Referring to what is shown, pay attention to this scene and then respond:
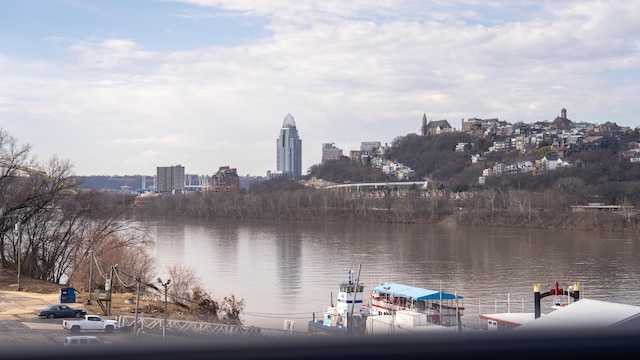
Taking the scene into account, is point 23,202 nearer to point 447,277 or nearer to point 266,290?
point 266,290

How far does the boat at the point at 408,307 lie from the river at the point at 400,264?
540 mm

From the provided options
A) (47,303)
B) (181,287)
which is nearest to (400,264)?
(181,287)

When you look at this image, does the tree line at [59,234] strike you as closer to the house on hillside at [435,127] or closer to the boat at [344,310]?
the boat at [344,310]

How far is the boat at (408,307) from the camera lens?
1184cm

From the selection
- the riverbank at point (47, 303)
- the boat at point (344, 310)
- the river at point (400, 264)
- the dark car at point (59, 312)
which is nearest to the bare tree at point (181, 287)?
the riverbank at point (47, 303)

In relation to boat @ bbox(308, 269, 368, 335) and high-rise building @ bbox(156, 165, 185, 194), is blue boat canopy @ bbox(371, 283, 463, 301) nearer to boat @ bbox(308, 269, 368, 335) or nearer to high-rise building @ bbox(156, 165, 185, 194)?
boat @ bbox(308, 269, 368, 335)

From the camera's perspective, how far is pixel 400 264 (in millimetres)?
18875

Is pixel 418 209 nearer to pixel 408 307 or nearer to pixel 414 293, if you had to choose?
pixel 414 293

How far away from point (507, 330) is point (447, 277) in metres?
16.6

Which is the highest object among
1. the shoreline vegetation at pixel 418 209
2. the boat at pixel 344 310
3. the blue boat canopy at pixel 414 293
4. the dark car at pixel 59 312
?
the shoreline vegetation at pixel 418 209

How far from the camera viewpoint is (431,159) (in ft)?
238

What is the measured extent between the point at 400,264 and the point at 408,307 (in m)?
6.13

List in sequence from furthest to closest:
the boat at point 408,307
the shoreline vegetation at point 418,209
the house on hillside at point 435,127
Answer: the house on hillside at point 435,127 < the shoreline vegetation at point 418,209 < the boat at point 408,307

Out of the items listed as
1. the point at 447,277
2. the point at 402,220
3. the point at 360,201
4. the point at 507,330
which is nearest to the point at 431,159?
the point at 360,201
